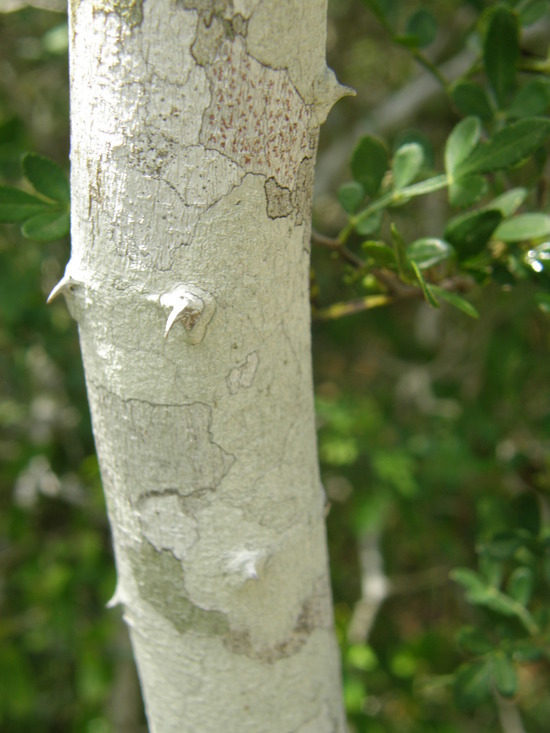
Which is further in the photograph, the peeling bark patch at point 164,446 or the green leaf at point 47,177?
the green leaf at point 47,177

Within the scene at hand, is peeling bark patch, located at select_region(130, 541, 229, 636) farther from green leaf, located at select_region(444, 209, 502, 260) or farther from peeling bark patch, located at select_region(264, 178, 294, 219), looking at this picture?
green leaf, located at select_region(444, 209, 502, 260)

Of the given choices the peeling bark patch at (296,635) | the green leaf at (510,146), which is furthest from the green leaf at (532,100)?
the peeling bark patch at (296,635)

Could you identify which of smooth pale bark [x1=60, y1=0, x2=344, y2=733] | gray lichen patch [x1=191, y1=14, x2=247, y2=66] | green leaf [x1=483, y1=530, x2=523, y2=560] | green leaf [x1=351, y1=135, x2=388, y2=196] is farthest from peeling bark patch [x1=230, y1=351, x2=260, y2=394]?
green leaf [x1=483, y1=530, x2=523, y2=560]

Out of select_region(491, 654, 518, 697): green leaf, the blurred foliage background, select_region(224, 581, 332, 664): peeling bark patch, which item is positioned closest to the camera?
select_region(224, 581, 332, 664): peeling bark patch

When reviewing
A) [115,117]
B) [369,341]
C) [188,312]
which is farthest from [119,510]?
[369,341]

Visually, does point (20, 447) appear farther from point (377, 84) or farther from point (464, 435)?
point (377, 84)

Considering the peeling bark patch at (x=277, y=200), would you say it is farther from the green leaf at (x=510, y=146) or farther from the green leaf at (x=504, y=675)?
the green leaf at (x=504, y=675)

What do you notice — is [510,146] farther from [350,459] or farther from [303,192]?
[350,459]
